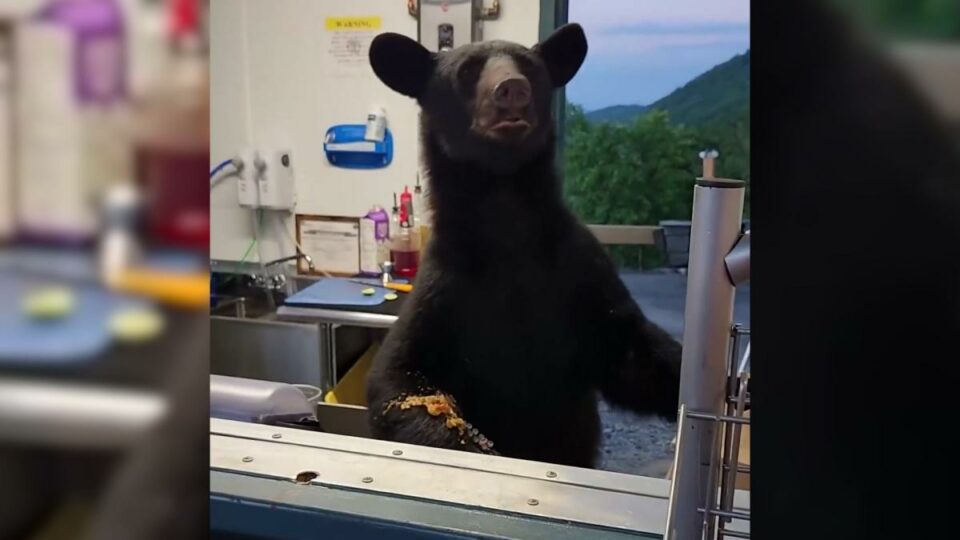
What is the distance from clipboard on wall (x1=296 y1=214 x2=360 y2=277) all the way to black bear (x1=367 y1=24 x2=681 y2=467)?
0.77 metres

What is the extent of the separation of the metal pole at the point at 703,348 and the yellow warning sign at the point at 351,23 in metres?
1.68

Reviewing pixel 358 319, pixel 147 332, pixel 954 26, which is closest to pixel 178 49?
pixel 147 332

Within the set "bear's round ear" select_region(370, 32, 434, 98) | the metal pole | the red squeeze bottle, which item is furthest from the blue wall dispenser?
the metal pole

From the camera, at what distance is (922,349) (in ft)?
0.87

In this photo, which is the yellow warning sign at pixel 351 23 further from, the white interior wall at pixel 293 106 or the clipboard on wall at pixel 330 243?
the clipboard on wall at pixel 330 243

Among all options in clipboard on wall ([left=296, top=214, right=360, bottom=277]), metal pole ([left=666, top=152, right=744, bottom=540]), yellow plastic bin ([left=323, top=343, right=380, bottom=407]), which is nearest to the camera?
metal pole ([left=666, top=152, right=744, bottom=540])

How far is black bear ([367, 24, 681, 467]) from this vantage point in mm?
1185

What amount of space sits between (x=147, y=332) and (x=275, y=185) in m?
1.97

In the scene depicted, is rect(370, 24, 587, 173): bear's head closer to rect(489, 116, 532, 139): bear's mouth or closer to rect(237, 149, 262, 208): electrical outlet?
rect(489, 116, 532, 139): bear's mouth

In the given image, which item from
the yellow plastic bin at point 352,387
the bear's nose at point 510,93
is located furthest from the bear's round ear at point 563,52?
the yellow plastic bin at point 352,387

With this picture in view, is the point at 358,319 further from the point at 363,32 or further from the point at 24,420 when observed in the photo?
the point at 24,420

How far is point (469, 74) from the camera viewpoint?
1.30 metres

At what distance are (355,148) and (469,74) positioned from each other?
0.80 meters

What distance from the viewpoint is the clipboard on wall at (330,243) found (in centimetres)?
205
